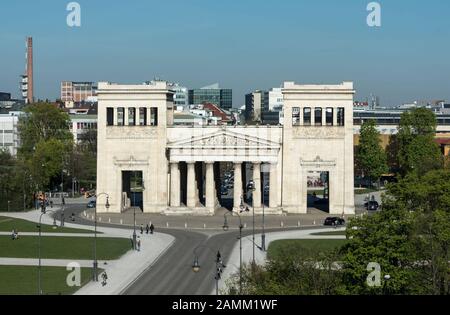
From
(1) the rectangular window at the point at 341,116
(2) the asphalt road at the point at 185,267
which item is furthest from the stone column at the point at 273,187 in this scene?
(2) the asphalt road at the point at 185,267

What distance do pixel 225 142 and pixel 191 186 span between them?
7.07 meters

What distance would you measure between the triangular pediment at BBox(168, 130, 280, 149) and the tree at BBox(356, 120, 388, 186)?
158 feet

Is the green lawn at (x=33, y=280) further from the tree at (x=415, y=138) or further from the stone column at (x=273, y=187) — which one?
the tree at (x=415, y=138)

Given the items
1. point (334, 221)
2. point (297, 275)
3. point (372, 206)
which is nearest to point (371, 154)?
point (372, 206)

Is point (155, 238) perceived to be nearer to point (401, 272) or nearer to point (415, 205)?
point (415, 205)

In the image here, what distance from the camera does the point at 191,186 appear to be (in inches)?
4744

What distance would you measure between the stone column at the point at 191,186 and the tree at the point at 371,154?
5217 cm

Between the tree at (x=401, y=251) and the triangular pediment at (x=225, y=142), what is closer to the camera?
the tree at (x=401, y=251)

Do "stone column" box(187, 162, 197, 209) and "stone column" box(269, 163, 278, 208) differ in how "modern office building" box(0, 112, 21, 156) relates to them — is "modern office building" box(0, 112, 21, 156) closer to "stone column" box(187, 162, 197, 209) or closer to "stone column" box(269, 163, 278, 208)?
"stone column" box(187, 162, 197, 209)

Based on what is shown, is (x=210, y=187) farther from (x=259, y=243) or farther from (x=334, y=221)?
(x=259, y=243)

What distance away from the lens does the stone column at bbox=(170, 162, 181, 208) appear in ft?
396

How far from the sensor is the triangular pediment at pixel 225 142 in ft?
393

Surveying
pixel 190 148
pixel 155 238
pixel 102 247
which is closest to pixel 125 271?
pixel 102 247

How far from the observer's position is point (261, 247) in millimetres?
88188
